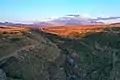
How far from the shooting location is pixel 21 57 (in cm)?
5181

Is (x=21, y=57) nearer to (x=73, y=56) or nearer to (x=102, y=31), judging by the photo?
(x=73, y=56)

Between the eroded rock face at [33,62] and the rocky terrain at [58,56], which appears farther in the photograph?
the rocky terrain at [58,56]

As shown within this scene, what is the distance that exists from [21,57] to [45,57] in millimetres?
4852

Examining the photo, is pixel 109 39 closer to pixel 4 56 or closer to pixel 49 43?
pixel 49 43

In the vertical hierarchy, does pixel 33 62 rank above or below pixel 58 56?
below

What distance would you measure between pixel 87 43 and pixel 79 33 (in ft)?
14.2

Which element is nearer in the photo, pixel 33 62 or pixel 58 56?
pixel 33 62

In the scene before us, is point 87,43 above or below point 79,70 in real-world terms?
above

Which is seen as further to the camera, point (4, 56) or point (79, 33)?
point (79, 33)

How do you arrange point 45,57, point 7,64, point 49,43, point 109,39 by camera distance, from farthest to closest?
1. point 109,39
2. point 49,43
3. point 45,57
4. point 7,64

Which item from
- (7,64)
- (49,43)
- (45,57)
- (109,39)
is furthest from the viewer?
(109,39)

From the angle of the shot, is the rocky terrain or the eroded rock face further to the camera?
the rocky terrain

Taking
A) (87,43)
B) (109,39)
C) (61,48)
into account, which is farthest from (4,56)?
(109,39)

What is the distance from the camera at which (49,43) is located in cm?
5891
